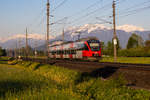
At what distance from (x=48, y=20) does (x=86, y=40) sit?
42.6ft

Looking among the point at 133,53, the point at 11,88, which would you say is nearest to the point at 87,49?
the point at 11,88

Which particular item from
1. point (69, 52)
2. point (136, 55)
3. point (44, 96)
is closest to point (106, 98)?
point (44, 96)

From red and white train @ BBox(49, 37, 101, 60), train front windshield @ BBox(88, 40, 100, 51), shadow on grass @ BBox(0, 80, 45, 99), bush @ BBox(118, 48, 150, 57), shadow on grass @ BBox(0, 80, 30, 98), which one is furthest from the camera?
bush @ BBox(118, 48, 150, 57)

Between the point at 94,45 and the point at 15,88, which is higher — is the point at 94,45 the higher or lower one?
the higher one

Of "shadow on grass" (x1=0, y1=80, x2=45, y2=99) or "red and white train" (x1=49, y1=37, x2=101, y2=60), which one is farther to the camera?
"red and white train" (x1=49, y1=37, x2=101, y2=60)

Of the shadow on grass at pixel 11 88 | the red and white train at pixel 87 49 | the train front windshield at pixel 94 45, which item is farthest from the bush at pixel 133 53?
the shadow on grass at pixel 11 88

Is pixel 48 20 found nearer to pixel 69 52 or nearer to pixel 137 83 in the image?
pixel 69 52

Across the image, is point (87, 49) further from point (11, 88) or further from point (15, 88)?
point (15, 88)

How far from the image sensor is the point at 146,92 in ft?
26.5

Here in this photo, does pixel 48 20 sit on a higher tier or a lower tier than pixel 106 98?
higher

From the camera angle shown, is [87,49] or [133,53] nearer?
[87,49]

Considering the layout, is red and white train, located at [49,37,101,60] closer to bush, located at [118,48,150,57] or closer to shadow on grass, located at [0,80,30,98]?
shadow on grass, located at [0,80,30,98]

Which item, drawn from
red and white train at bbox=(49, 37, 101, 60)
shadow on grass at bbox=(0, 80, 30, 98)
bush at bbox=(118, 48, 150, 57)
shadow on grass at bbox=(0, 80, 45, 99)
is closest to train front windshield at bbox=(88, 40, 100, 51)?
red and white train at bbox=(49, 37, 101, 60)

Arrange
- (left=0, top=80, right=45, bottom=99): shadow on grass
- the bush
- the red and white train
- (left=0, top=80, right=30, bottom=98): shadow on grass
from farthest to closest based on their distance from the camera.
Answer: the bush < the red and white train < (left=0, top=80, right=30, bottom=98): shadow on grass < (left=0, top=80, right=45, bottom=99): shadow on grass
